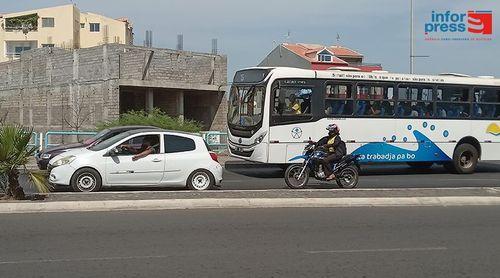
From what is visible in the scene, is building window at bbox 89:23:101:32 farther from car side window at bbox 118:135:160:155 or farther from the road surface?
the road surface

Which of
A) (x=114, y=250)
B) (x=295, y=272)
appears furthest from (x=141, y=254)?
(x=295, y=272)

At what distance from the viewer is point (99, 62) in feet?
127

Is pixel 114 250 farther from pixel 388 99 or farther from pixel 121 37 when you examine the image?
pixel 121 37

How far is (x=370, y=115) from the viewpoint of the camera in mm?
18703

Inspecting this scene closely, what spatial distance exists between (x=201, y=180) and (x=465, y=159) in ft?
36.0

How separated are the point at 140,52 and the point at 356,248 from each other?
3390cm

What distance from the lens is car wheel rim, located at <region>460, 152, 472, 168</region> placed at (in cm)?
2027

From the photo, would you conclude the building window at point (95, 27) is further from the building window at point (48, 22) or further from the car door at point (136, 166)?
the car door at point (136, 166)

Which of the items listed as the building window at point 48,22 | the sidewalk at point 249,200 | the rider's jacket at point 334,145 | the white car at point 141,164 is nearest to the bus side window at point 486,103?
the sidewalk at point 249,200

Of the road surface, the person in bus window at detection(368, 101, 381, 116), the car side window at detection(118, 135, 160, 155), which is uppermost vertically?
the person in bus window at detection(368, 101, 381, 116)

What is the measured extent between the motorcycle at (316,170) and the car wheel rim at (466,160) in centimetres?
743

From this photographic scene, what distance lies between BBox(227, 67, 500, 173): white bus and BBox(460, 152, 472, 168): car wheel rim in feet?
0.12

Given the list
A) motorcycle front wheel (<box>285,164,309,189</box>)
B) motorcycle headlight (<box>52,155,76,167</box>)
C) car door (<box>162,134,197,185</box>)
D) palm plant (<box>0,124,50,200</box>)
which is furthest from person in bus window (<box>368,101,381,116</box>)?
palm plant (<box>0,124,50,200</box>)

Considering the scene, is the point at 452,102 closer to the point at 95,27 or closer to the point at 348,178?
the point at 348,178
